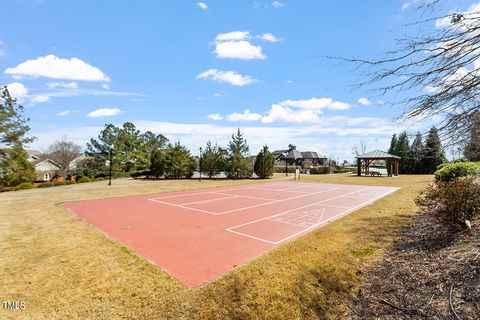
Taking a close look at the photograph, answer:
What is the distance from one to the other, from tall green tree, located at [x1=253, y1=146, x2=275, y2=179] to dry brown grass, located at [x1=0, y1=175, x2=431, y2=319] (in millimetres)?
26598

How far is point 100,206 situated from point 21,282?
9323 millimetres

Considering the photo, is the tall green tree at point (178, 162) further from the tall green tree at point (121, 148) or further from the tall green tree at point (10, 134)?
the tall green tree at point (10, 134)

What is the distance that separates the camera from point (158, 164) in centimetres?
3394

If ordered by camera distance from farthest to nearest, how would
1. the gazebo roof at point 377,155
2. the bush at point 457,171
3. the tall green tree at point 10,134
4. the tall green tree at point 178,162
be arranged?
the gazebo roof at point 377,155
the tall green tree at point 178,162
the bush at point 457,171
the tall green tree at point 10,134

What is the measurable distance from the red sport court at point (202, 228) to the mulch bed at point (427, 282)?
260 centimetres

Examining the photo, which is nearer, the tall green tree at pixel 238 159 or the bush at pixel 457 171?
the bush at pixel 457 171

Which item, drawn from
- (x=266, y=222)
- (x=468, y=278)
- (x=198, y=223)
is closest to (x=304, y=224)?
(x=266, y=222)

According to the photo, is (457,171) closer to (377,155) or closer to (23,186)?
(377,155)

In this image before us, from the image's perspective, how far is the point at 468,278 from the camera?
3562mm

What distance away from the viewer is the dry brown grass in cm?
374

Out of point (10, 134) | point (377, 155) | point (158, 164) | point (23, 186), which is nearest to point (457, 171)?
point (10, 134)

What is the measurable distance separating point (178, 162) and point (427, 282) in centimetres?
3103

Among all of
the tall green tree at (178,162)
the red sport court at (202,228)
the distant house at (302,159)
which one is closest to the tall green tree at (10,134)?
the red sport court at (202,228)

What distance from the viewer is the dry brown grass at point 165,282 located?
3744 millimetres
